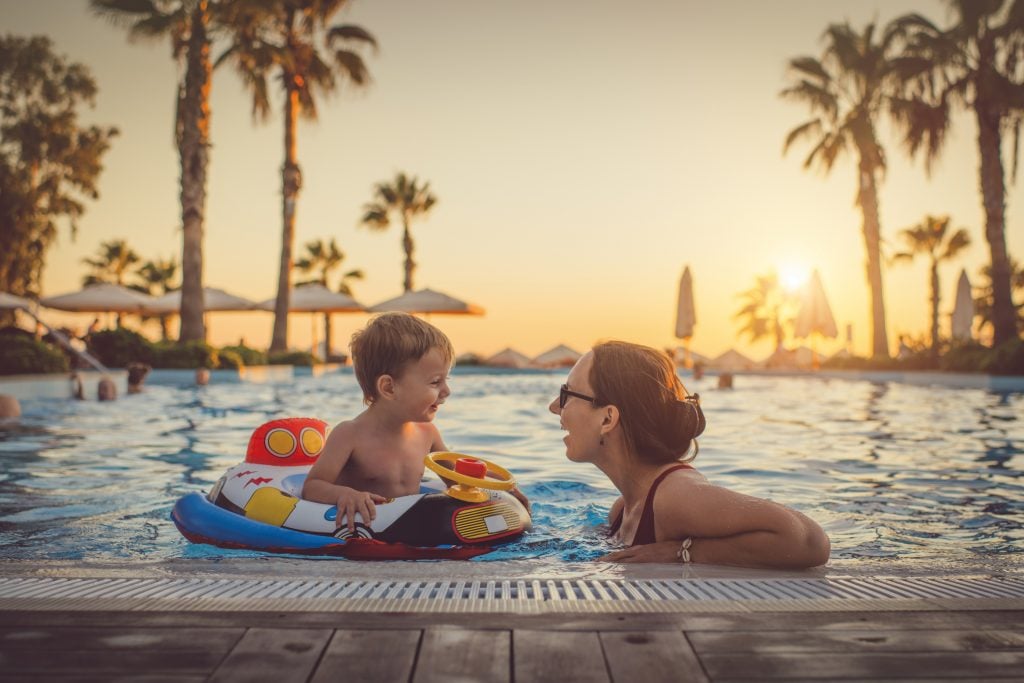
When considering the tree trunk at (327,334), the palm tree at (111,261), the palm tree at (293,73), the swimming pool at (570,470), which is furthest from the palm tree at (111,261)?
the swimming pool at (570,470)

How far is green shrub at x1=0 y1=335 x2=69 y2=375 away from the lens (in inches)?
593

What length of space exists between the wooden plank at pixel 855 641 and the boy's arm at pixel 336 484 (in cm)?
207

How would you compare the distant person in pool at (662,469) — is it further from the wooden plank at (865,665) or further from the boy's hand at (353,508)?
the wooden plank at (865,665)

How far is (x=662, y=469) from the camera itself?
10.3 ft

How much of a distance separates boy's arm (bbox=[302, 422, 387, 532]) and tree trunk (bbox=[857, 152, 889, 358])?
26.5 meters

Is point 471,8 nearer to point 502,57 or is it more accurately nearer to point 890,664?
point 502,57

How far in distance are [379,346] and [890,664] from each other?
2.61 meters

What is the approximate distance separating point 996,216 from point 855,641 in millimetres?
22112

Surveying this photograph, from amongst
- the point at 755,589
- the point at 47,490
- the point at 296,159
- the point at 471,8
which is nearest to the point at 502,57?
the point at 471,8

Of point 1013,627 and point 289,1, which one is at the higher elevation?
point 289,1

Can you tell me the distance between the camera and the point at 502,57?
76.7 ft

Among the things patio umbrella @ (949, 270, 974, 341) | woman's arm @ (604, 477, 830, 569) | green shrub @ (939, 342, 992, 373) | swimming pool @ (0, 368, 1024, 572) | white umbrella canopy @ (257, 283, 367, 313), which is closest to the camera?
woman's arm @ (604, 477, 830, 569)

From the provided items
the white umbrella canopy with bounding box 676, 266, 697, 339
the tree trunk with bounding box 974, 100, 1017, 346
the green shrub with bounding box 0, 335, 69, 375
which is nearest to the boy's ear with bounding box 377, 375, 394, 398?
the green shrub with bounding box 0, 335, 69, 375

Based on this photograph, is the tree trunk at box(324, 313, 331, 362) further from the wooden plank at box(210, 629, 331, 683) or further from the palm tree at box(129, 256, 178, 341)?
the wooden plank at box(210, 629, 331, 683)
